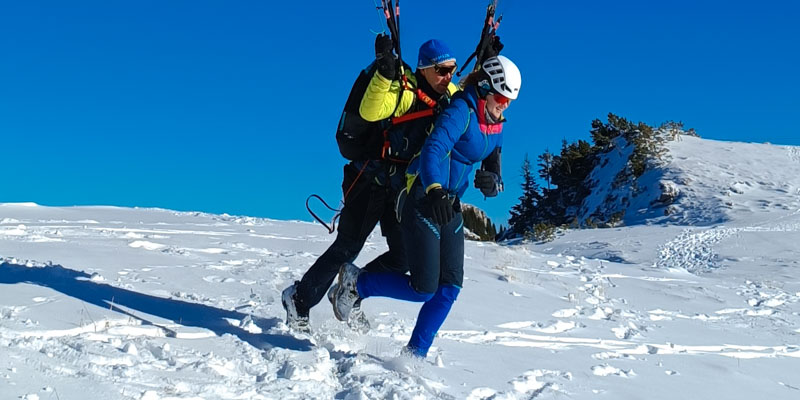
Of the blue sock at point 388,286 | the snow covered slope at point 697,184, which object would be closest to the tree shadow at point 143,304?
the blue sock at point 388,286

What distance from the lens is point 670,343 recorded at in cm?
585

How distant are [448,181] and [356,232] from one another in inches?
34.1

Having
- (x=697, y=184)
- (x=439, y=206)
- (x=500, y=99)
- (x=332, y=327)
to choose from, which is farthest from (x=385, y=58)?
(x=697, y=184)

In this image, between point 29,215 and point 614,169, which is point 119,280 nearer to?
point 29,215

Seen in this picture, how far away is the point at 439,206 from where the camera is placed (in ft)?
12.8

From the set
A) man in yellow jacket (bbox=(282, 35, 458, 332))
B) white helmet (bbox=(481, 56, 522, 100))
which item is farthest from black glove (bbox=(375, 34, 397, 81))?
white helmet (bbox=(481, 56, 522, 100))

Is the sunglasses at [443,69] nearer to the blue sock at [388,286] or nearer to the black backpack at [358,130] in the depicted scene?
the black backpack at [358,130]

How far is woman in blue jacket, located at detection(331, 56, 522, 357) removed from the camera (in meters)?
4.06

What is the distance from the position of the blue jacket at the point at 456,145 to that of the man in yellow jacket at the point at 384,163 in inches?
8.8

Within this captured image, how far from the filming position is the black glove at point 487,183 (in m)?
4.38

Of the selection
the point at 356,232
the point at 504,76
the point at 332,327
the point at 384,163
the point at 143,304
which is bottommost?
the point at 332,327

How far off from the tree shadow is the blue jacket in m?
1.23

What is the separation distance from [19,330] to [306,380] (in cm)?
156

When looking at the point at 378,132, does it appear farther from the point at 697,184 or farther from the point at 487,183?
the point at 697,184
